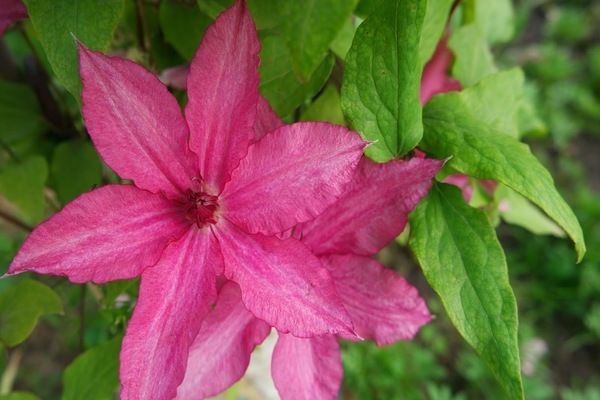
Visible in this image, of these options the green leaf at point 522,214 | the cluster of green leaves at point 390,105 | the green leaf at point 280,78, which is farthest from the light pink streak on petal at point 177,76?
the green leaf at point 522,214

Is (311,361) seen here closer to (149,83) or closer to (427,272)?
(427,272)

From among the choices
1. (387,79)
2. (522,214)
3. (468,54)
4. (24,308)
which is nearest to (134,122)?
(387,79)

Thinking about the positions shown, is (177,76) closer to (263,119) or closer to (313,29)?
(263,119)

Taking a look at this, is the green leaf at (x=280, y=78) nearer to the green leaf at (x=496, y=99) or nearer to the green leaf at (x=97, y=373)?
the green leaf at (x=496, y=99)

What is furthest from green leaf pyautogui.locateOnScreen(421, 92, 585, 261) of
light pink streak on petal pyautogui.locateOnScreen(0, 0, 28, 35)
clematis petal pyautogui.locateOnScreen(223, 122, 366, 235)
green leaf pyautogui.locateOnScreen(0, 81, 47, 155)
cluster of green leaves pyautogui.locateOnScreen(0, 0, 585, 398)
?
green leaf pyautogui.locateOnScreen(0, 81, 47, 155)

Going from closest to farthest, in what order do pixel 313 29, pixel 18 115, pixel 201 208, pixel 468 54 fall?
pixel 313 29
pixel 201 208
pixel 468 54
pixel 18 115
